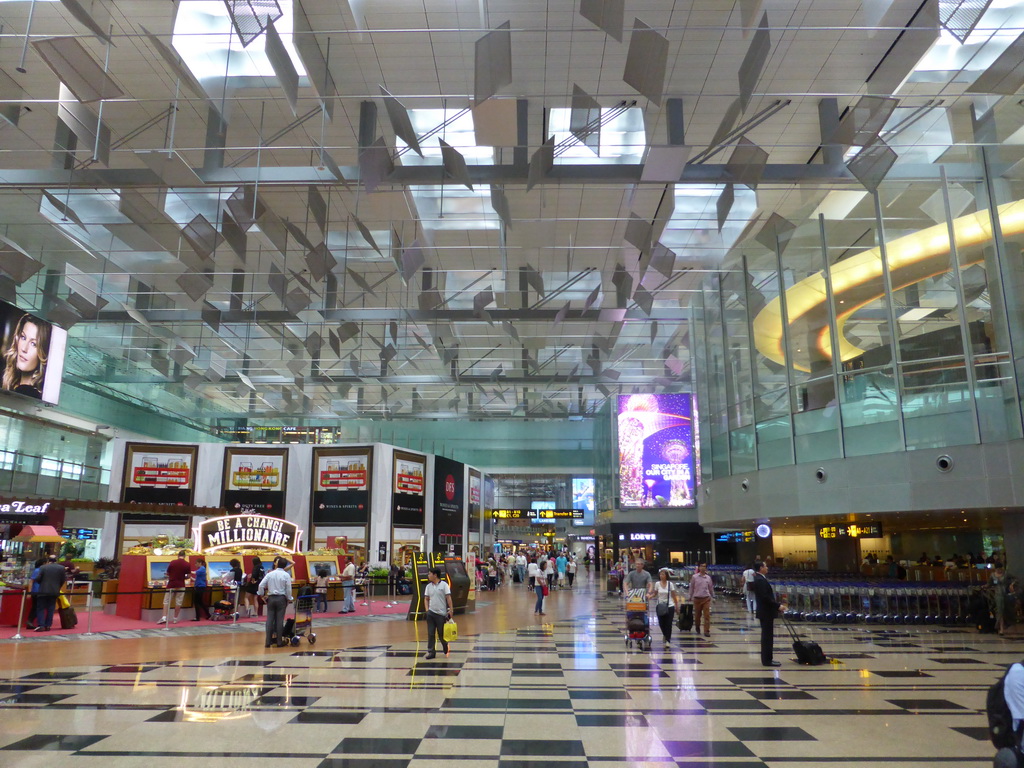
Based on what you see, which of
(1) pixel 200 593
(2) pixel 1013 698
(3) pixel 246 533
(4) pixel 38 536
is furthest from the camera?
(3) pixel 246 533

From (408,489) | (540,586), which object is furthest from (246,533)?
(408,489)

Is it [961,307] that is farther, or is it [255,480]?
[255,480]

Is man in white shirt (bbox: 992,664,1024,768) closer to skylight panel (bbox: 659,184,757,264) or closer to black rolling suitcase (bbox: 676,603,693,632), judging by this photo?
black rolling suitcase (bbox: 676,603,693,632)

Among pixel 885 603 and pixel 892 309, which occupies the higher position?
pixel 892 309

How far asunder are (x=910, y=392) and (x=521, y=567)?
76.6 ft

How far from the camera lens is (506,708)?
645 cm

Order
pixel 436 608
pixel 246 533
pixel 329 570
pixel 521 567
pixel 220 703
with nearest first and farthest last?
pixel 220 703
pixel 436 608
pixel 246 533
pixel 329 570
pixel 521 567

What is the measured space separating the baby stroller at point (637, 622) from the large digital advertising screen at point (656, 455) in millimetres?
21018

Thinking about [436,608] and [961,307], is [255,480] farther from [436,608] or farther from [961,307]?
[961,307]

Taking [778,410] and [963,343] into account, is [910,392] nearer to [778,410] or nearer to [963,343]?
[963,343]

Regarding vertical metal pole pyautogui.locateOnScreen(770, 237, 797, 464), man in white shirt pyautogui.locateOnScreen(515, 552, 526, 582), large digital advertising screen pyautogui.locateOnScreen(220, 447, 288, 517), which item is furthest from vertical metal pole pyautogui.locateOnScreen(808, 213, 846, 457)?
man in white shirt pyautogui.locateOnScreen(515, 552, 526, 582)

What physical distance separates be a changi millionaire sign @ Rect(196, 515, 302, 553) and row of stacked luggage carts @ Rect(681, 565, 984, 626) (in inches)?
490

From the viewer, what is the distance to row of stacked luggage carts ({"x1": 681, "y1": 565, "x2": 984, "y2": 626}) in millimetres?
14023

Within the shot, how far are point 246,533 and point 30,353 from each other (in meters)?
9.05
